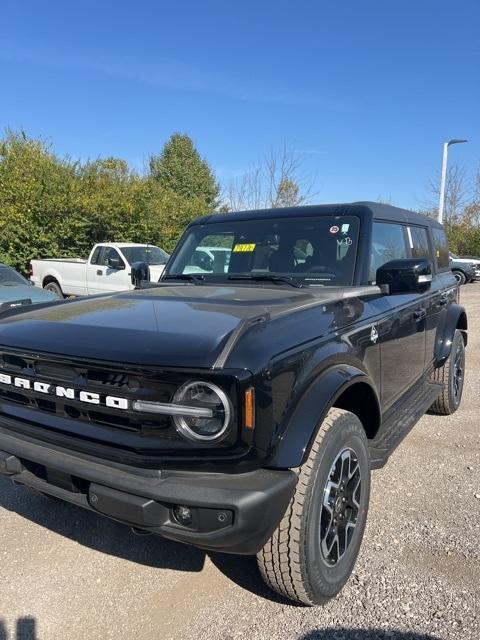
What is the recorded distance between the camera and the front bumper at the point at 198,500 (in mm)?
1853

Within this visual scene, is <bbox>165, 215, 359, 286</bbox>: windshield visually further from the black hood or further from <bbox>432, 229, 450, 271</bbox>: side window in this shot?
<bbox>432, 229, 450, 271</bbox>: side window

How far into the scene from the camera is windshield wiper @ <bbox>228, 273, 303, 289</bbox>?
3298 millimetres

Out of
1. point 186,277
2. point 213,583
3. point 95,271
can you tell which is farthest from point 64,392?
point 95,271

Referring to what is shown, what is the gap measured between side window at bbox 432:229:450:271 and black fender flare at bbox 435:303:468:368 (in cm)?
46

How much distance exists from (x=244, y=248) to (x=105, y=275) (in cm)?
966

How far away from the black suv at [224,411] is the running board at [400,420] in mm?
18

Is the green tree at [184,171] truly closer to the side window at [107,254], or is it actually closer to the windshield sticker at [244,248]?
the side window at [107,254]

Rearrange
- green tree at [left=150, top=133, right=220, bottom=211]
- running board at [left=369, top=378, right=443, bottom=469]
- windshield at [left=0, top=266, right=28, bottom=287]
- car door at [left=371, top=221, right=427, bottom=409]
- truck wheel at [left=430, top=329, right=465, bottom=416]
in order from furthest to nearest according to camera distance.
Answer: green tree at [left=150, top=133, right=220, bottom=211] → windshield at [left=0, top=266, right=28, bottom=287] → truck wheel at [left=430, top=329, right=465, bottom=416] → car door at [left=371, top=221, right=427, bottom=409] → running board at [left=369, top=378, right=443, bottom=469]

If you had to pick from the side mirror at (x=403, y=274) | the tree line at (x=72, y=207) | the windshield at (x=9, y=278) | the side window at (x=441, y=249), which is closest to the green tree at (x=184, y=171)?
the tree line at (x=72, y=207)

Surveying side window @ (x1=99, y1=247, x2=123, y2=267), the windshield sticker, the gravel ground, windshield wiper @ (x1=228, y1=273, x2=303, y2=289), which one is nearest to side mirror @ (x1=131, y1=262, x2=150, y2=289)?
the windshield sticker

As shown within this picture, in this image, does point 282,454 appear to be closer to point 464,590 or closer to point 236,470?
point 236,470

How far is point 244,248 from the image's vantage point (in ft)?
12.3

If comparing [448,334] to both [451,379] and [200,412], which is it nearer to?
[451,379]

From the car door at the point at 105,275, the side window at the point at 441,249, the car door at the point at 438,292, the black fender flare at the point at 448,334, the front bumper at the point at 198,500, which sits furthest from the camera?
the car door at the point at 105,275
